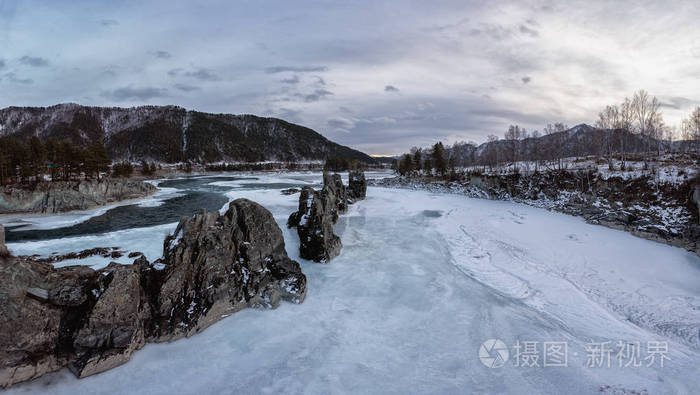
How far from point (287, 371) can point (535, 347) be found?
692cm

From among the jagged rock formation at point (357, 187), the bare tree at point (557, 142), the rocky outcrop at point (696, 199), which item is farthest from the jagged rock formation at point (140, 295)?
A: the bare tree at point (557, 142)

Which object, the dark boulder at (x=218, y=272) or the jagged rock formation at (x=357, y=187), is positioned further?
the jagged rock formation at (x=357, y=187)

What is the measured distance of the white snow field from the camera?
6.54m

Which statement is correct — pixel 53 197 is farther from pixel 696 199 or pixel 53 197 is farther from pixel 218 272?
pixel 696 199

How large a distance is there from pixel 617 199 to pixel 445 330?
33938 mm

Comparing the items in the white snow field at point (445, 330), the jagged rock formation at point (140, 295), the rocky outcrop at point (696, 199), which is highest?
the rocky outcrop at point (696, 199)

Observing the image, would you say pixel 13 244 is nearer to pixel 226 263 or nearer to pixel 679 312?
pixel 226 263

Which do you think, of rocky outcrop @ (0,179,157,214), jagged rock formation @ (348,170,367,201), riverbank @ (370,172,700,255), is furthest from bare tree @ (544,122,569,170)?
rocky outcrop @ (0,179,157,214)

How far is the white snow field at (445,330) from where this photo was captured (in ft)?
21.4

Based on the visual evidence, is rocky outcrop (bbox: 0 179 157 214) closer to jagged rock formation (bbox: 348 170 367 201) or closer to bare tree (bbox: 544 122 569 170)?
jagged rock formation (bbox: 348 170 367 201)

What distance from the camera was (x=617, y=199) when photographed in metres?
Result: 30.0

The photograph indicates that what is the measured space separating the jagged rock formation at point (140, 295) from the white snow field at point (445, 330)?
40cm

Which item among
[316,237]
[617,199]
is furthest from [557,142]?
[316,237]

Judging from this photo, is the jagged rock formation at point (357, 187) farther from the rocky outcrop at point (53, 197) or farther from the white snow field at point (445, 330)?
the rocky outcrop at point (53, 197)
